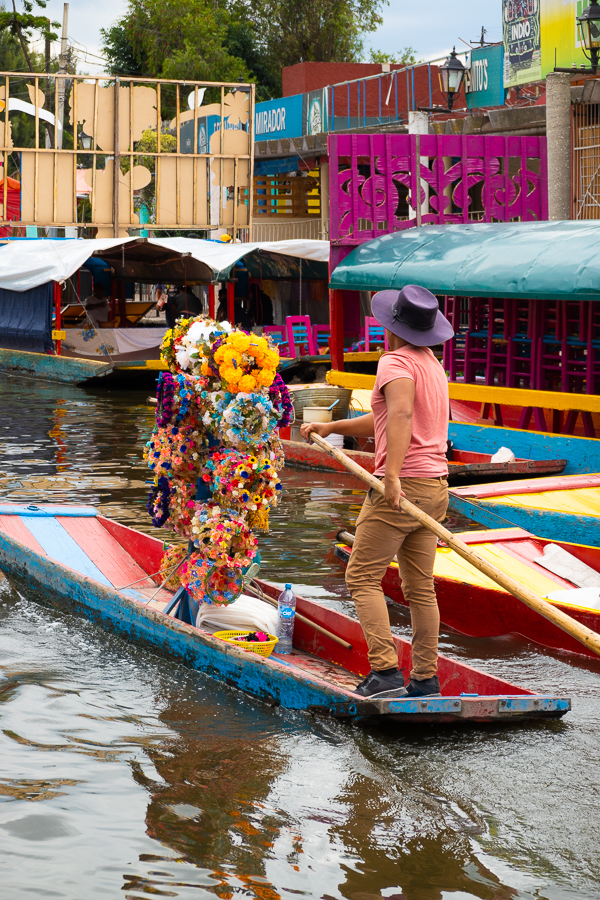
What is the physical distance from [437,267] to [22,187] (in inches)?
679

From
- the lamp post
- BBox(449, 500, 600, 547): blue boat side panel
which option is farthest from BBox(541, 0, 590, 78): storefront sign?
the lamp post

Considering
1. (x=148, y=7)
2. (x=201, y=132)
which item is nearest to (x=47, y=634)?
(x=201, y=132)

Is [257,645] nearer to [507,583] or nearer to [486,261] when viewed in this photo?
[507,583]

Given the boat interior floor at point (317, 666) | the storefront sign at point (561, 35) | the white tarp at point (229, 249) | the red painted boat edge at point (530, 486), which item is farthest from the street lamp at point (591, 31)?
the boat interior floor at point (317, 666)

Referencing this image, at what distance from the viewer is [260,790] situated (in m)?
4.91

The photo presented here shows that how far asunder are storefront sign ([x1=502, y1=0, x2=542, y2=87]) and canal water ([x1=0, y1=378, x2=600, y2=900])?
1408 cm

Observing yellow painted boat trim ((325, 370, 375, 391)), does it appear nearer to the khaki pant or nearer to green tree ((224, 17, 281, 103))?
the khaki pant

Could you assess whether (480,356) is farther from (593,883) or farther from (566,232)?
(593,883)

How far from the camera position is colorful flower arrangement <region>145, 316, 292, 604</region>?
584 cm

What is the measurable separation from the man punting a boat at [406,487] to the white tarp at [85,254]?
1572 centimetres

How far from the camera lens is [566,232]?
11125 millimetres

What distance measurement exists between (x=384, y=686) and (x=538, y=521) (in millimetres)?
3560

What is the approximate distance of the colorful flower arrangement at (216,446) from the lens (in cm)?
584

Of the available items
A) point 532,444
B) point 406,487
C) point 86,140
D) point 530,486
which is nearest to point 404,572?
point 406,487
